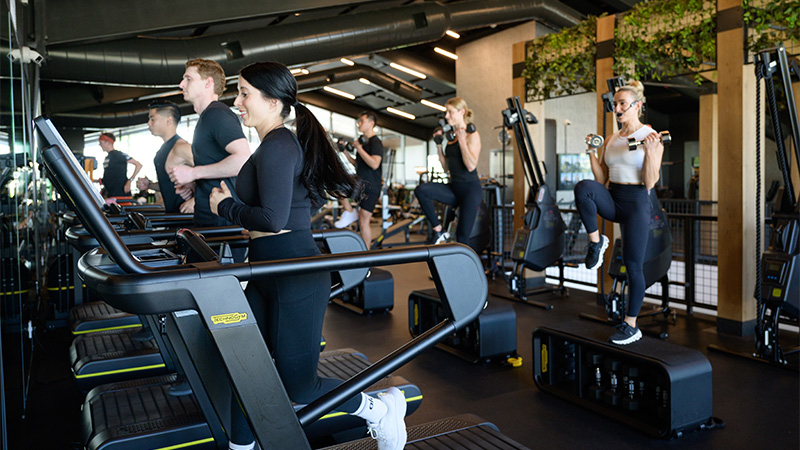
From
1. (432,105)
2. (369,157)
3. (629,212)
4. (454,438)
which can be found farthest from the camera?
(432,105)

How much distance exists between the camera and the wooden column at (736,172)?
4.19 m

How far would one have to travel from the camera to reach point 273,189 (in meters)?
1.66

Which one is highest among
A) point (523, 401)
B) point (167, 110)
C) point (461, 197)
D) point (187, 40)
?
point (187, 40)

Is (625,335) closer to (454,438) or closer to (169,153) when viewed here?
(454,438)

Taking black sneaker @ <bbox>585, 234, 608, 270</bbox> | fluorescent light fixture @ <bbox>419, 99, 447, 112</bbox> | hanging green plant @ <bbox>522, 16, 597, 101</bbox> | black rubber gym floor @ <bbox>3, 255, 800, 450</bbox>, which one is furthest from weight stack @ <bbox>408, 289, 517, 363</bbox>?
fluorescent light fixture @ <bbox>419, 99, 447, 112</bbox>

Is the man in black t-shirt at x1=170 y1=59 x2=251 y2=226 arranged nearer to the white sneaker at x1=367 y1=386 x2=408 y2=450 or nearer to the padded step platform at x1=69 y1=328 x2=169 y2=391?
the padded step platform at x1=69 y1=328 x2=169 y2=391

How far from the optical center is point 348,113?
20.8 meters

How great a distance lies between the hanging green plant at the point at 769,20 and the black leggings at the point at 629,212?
5.07ft

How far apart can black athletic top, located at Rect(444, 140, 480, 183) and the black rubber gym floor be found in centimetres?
130

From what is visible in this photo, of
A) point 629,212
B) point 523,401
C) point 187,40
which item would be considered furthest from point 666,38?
point 187,40

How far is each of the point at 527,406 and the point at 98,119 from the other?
11310 millimetres

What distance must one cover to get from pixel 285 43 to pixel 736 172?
6045mm

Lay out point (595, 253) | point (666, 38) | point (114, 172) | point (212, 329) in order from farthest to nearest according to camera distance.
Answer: point (114, 172), point (666, 38), point (595, 253), point (212, 329)

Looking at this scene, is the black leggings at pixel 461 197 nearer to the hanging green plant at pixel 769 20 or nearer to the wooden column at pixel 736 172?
the wooden column at pixel 736 172
